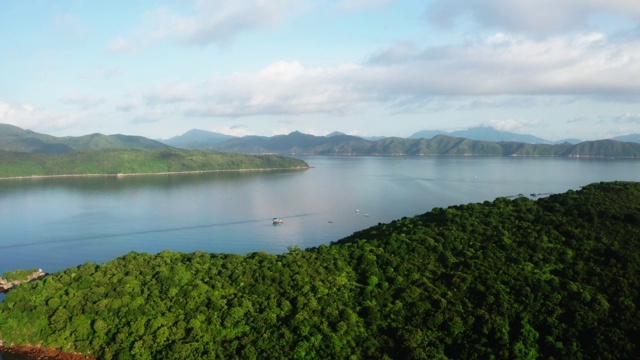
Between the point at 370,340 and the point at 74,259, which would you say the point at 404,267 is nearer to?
the point at 370,340

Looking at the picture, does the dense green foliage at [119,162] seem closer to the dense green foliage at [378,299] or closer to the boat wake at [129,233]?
the boat wake at [129,233]

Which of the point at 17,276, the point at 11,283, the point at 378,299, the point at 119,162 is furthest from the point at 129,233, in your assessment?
the point at 119,162

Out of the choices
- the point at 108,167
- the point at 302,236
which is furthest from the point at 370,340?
the point at 108,167

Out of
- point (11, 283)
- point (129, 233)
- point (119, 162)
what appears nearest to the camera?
point (11, 283)

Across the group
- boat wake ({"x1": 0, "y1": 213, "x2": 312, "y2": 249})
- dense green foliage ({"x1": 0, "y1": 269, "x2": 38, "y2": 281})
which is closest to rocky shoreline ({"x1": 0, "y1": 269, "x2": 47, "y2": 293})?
dense green foliage ({"x1": 0, "y1": 269, "x2": 38, "y2": 281})

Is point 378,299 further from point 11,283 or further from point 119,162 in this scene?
point 119,162

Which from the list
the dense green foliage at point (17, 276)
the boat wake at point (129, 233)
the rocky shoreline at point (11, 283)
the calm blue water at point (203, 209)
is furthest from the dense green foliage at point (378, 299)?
the boat wake at point (129, 233)

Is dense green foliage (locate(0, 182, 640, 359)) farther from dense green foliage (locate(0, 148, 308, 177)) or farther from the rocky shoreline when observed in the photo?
dense green foliage (locate(0, 148, 308, 177))
